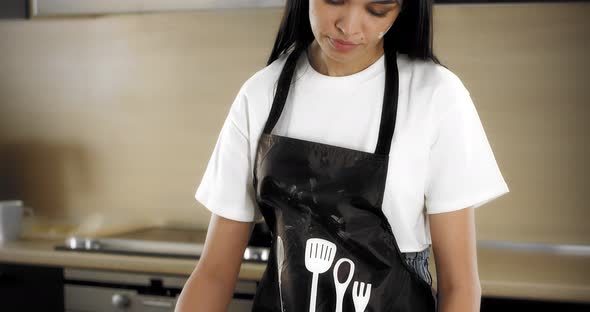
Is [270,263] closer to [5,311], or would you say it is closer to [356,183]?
[356,183]

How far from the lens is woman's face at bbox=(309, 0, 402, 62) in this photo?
971 mm

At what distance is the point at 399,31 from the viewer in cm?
108

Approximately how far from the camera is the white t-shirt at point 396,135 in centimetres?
99

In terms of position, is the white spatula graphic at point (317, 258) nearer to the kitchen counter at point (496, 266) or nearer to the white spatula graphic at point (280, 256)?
the white spatula graphic at point (280, 256)

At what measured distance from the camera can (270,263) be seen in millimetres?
1122

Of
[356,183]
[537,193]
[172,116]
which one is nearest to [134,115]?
[172,116]

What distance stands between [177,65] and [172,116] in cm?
19

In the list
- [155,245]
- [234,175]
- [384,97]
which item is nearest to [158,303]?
[155,245]

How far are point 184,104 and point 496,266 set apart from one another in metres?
1.24

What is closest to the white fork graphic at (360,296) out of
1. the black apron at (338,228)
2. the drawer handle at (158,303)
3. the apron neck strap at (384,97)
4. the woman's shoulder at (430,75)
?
the black apron at (338,228)

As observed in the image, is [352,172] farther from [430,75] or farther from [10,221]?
[10,221]

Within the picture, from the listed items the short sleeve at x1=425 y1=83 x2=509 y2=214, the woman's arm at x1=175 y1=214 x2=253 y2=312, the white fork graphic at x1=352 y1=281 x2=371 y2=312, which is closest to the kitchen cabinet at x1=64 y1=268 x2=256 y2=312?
the woman's arm at x1=175 y1=214 x2=253 y2=312

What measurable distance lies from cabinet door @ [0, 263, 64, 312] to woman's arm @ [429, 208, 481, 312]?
4.46 ft

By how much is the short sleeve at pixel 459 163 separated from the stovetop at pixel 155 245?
35.7 inches
